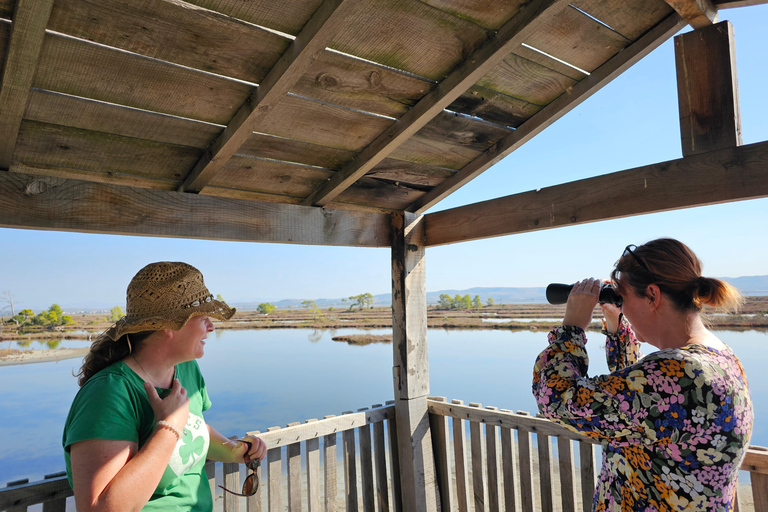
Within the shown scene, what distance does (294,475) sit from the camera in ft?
7.00

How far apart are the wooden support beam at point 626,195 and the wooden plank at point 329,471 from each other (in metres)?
1.26

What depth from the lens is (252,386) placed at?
6531 mm

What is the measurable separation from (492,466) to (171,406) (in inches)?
73.3

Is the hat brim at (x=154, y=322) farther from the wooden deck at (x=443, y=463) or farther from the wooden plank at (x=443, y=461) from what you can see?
the wooden plank at (x=443, y=461)

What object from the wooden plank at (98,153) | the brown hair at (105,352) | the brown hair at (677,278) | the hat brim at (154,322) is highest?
the wooden plank at (98,153)

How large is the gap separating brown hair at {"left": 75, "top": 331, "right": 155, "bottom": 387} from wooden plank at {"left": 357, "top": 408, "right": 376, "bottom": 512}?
4.92 feet

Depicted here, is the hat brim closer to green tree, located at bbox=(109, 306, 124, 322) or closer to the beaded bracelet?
green tree, located at bbox=(109, 306, 124, 322)

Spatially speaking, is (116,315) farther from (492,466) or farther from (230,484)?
(492,466)

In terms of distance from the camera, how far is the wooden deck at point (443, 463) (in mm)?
2002

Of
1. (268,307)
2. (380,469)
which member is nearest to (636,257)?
(380,469)

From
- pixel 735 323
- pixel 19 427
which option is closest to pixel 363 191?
pixel 735 323

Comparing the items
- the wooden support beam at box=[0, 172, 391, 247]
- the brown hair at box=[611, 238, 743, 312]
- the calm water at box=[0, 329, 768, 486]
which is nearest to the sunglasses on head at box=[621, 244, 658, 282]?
the brown hair at box=[611, 238, 743, 312]

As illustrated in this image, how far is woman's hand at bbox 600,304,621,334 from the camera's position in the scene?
148 centimetres

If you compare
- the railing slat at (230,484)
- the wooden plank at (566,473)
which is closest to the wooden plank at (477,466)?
the wooden plank at (566,473)
